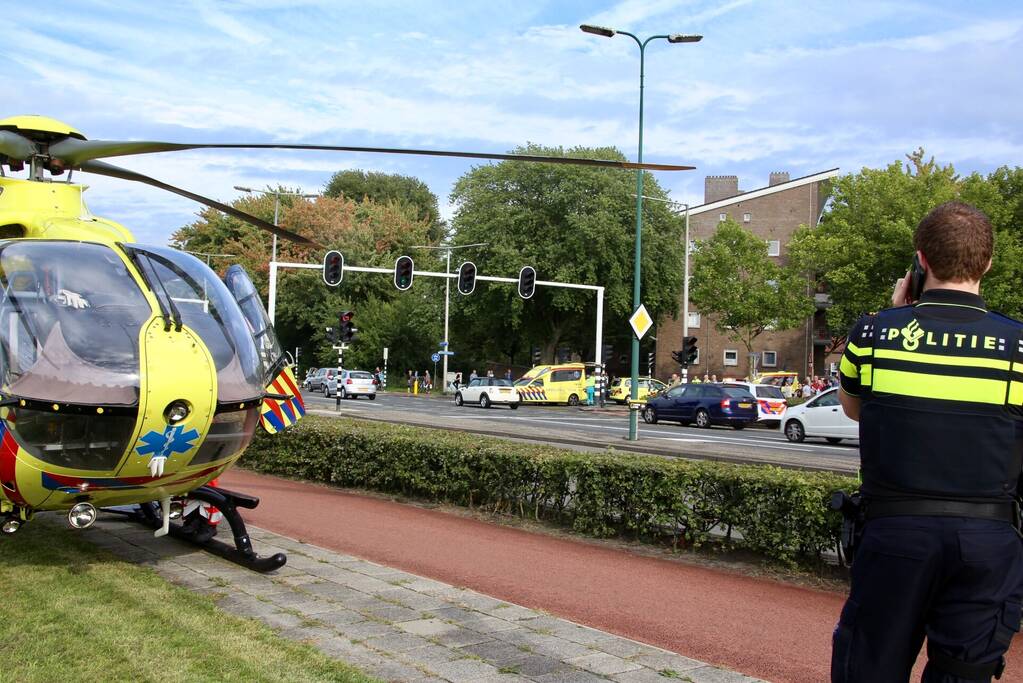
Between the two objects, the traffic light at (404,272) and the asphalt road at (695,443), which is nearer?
the asphalt road at (695,443)

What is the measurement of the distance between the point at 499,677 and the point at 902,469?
2697mm

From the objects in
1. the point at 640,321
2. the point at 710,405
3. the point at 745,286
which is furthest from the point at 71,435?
the point at 745,286

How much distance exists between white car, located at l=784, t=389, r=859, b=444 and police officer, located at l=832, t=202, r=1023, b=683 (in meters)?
22.0

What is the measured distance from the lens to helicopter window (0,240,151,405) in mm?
5641

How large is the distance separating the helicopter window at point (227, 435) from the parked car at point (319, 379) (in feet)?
150

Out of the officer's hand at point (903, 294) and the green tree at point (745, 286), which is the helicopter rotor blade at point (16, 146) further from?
the green tree at point (745, 286)

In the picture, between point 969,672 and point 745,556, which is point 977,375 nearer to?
point 969,672

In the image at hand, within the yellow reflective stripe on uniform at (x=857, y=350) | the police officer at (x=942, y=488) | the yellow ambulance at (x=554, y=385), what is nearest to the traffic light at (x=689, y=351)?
the yellow ambulance at (x=554, y=385)

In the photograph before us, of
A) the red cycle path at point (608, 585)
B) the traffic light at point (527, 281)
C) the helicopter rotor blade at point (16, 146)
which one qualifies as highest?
the traffic light at point (527, 281)

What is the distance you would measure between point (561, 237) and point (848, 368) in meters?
47.5

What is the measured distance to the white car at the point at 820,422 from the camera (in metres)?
24.1

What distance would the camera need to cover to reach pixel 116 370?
5.70 metres

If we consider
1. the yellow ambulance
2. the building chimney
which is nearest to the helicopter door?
the yellow ambulance

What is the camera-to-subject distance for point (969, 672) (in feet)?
8.62
